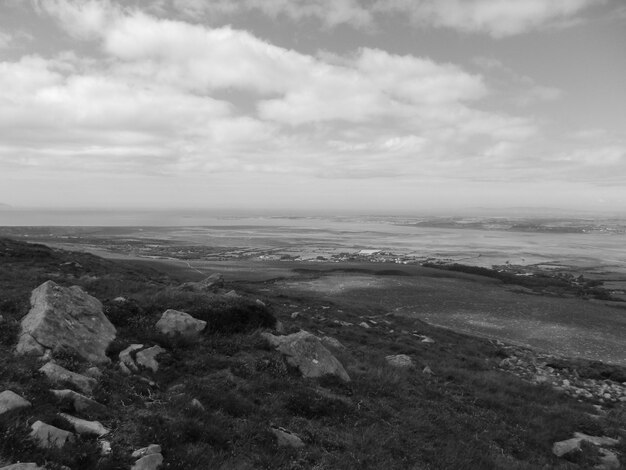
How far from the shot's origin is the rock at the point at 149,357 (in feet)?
34.8

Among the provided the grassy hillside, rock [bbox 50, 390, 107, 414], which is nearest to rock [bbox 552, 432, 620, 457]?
the grassy hillside

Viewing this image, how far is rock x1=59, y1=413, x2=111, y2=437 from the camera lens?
6.93m

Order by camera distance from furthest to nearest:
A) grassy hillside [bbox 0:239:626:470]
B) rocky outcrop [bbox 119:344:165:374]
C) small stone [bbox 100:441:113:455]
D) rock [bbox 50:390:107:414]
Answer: rocky outcrop [bbox 119:344:165:374] → rock [bbox 50:390:107:414] → grassy hillside [bbox 0:239:626:470] → small stone [bbox 100:441:113:455]

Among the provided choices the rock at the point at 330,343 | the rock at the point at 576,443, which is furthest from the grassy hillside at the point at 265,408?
the rock at the point at 330,343

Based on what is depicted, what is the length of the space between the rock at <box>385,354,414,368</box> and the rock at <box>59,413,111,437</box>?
11329mm

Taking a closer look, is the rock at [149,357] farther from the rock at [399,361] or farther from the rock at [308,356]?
the rock at [399,361]

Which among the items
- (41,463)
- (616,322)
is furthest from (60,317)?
(616,322)

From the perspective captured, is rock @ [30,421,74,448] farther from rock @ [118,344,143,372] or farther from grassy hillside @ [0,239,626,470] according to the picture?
rock @ [118,344,143,372]

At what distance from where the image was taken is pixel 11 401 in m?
7.02

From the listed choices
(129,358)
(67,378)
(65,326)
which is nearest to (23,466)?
(67,378)

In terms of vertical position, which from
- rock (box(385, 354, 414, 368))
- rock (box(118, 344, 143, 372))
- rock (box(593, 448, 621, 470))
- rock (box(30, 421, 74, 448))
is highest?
rock (box(30, 421, 74, 448))

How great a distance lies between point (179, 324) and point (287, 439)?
6.42 metres

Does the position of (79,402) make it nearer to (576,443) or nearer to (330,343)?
(330,343)

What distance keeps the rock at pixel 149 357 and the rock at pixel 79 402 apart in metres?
2.67
